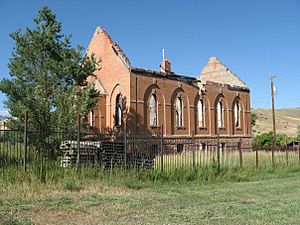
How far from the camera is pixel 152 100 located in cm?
2852

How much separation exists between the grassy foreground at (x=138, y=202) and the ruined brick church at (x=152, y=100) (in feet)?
47.4

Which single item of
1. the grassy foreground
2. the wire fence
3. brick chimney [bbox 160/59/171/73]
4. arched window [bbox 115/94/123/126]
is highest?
brick chimney [bbox 160/59/171/73]

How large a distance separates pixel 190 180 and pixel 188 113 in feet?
57.5

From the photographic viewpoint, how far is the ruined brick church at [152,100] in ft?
89.3

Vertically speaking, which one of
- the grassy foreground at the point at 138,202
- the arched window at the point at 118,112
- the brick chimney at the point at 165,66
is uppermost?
the brick chimney at the point at 165,66

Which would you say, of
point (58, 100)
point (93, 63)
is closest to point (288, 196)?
point (58, 100)

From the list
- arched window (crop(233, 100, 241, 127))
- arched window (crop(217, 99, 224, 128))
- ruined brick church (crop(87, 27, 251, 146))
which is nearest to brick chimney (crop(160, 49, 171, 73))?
ruined brick church (crop(87, 27, 251, 146))

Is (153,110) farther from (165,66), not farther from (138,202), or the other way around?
(138,202)

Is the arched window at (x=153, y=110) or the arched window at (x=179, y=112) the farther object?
the arched window at (x=179, y=112)

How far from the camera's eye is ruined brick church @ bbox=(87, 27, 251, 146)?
27219 millimetres

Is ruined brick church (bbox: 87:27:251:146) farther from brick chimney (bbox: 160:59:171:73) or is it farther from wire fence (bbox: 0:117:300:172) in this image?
wire fence (bbox: 0:117:300:172)

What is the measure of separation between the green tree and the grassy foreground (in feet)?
31.8

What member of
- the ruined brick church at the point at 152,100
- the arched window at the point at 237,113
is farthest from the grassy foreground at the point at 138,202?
the arched window at the point at 237,113

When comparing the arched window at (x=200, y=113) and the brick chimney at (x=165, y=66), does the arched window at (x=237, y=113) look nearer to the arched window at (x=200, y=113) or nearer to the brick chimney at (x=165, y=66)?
the arched window at (x=200, y=113)
